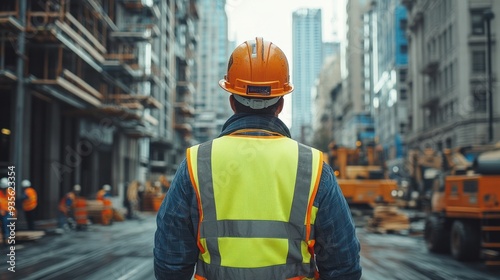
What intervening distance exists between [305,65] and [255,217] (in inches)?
6112

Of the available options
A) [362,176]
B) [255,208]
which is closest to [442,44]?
[362,176]

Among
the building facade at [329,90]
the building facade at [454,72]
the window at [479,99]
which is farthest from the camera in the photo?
the building facade at [329,90]

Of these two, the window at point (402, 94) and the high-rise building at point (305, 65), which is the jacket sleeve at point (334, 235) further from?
the high-rise building at point (305, 65)

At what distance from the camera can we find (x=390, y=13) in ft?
235

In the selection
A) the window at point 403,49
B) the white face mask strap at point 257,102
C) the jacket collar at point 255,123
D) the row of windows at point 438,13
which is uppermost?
the window at point 403,49

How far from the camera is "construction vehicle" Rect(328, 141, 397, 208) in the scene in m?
25.7

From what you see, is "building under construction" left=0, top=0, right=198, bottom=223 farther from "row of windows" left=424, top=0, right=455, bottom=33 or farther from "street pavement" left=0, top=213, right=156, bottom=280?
"row of windows" left=424, top=0, right=455, bottom=33

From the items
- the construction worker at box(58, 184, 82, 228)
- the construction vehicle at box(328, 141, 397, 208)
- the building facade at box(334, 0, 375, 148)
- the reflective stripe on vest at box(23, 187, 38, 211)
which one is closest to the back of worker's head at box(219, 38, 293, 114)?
the reflective stripe on vest at box(23, 187, 38, 211)

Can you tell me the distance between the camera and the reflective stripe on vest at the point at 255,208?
2385 millimetres

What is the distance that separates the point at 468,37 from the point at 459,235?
30885 mm

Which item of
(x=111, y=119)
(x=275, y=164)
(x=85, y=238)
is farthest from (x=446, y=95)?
(x=275, y=164)

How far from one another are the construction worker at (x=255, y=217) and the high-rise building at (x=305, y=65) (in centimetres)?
7426

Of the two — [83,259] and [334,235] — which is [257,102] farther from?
[83,259]

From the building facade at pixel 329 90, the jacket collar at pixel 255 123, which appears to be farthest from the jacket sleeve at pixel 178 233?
the building facade at pixel 329 90
